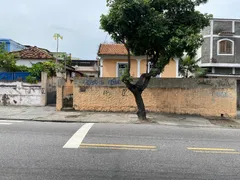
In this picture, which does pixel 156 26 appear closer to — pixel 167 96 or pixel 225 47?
pixel 167 96

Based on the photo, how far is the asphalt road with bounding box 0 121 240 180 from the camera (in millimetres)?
4660

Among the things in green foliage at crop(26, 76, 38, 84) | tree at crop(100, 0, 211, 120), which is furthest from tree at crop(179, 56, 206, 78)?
green foliage at crop(26, 76, 38, 84)

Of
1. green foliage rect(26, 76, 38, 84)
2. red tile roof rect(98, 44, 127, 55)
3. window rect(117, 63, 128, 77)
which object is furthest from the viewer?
window rect(117, 63, 128, 77)

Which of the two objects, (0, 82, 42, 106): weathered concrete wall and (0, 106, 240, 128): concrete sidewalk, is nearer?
(0, 106, 240, 128): concrete sidewalk

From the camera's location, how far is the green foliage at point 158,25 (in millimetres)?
10352

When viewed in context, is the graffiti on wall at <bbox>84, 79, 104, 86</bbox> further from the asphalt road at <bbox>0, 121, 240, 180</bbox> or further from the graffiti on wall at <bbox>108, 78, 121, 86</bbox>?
the asphalt road at <bbox>0, 121, 240, 180</bbox>

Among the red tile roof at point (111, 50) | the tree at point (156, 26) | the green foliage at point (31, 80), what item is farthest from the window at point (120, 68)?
the tree at point (156, 26)

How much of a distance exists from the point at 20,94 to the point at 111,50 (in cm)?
807

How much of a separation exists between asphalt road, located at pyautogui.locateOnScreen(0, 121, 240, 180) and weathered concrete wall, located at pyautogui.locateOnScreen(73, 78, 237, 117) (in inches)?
212

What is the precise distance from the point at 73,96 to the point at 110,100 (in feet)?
7.34

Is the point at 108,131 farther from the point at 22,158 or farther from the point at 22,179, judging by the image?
the point at 22,179

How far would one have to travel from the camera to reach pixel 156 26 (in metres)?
10.6

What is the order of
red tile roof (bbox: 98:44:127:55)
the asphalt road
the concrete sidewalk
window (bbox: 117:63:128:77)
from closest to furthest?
the asphalt road < the concrete sidewalk < red tile roof (bbox: 98:44:127:55) < window (bbox: 117:63:128:77)

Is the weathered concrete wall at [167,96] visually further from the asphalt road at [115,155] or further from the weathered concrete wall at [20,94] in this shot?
the asphalt road at [115,155]
